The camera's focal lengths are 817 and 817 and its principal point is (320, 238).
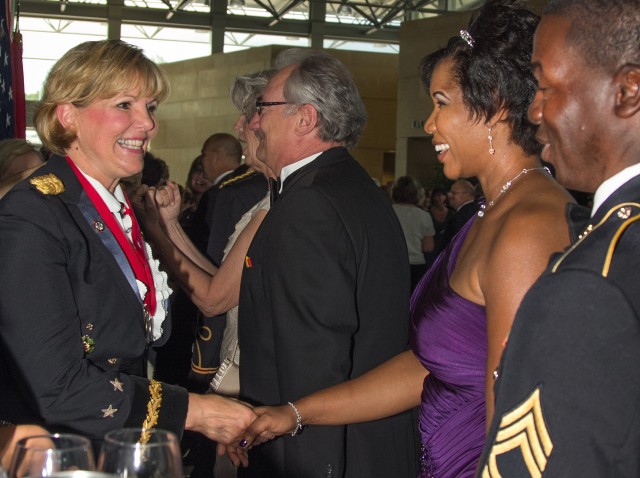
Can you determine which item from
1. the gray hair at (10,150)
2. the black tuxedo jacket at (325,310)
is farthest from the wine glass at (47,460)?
the gray hair at (10,150)

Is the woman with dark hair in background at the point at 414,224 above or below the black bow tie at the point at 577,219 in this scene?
below

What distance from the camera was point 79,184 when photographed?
212 centimetres

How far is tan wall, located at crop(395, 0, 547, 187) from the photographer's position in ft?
52.2

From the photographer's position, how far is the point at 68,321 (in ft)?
6.21

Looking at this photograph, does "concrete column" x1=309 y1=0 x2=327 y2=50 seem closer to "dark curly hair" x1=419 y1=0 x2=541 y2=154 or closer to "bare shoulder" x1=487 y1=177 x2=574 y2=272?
"dark curly hair" x1=419 y1=0 x2=541 y2=154

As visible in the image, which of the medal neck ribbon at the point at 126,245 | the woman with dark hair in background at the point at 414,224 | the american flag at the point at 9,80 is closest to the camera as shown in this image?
the medal neck ribbon at the point at 126,245

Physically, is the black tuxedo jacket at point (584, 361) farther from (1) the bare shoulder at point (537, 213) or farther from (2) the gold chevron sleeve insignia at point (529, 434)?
(1) the bare shoulder at point (537, 213)

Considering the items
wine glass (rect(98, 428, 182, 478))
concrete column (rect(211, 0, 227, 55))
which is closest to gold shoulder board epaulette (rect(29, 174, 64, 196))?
wine glass (rect(98, 428, 182, 478))

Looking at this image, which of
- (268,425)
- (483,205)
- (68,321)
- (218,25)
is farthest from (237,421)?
(218,25)

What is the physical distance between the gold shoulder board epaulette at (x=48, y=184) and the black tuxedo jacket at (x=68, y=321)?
11 mm

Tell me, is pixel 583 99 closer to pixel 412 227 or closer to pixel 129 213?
pixel 129 213

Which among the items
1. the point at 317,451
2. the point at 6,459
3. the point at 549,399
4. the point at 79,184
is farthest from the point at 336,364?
the point at 549,399

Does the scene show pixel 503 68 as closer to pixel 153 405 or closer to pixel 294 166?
pixel 294 166

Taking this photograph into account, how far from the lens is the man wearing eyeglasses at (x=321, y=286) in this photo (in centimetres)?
236
